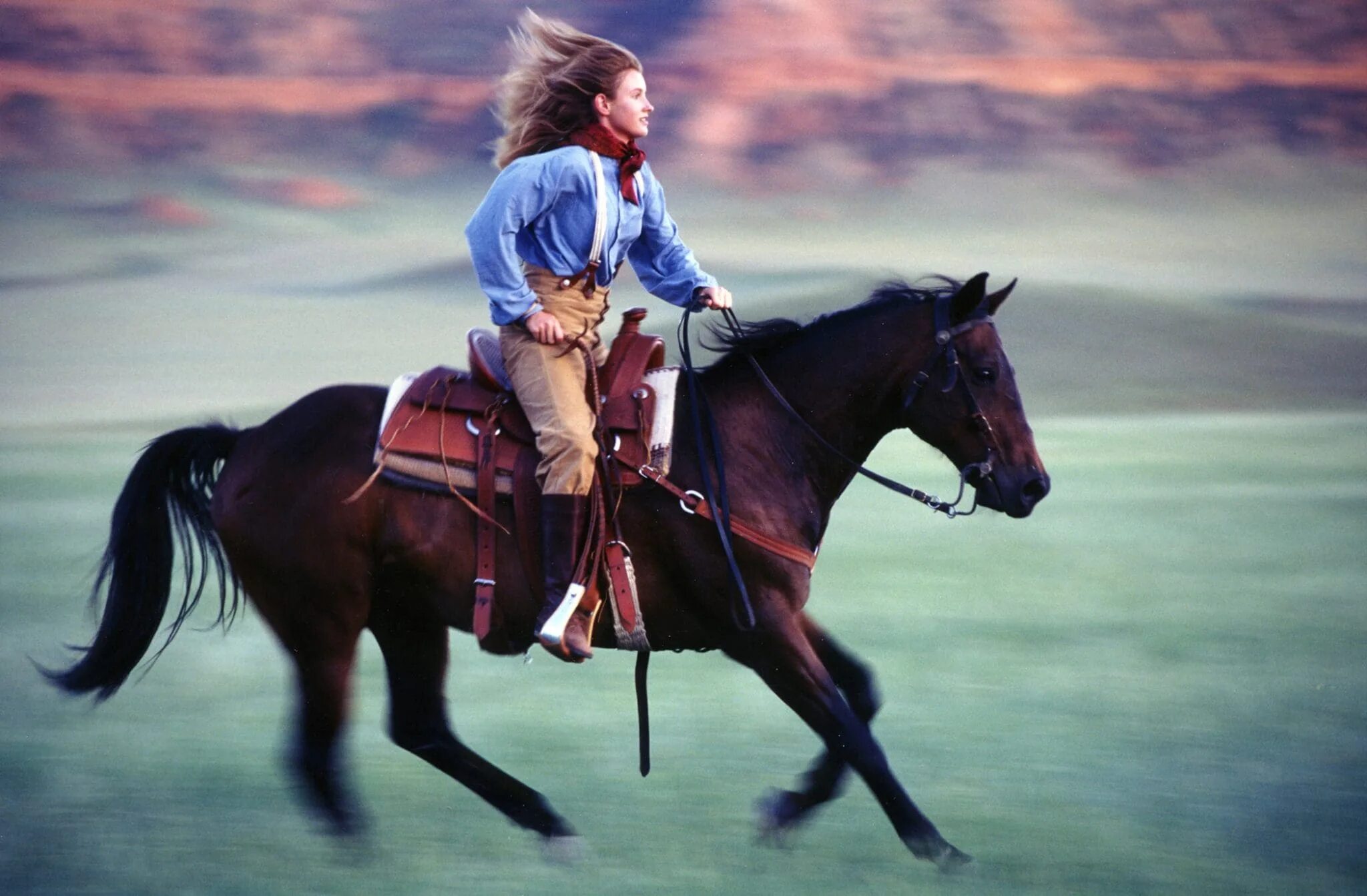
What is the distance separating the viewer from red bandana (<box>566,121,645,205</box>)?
4.26 m

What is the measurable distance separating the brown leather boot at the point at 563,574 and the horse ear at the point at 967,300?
3.78 feet

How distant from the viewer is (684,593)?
4.27 m

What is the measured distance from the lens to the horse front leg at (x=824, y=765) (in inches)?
177

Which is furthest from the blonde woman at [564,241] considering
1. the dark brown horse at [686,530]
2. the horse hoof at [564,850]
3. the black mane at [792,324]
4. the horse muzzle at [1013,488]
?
the horse muzzle at [1013,488]

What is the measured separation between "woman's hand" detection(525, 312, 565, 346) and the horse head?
1.01 meters

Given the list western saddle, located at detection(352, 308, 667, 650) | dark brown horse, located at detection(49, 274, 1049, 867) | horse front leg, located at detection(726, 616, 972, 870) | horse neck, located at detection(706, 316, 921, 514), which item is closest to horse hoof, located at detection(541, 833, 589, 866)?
dark brown horse, located at detection(49, 274, 1049, 867)

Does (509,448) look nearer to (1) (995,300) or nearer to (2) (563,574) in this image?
(2) (563,574)

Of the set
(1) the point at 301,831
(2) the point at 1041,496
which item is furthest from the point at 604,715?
(2) the point at 1041,496

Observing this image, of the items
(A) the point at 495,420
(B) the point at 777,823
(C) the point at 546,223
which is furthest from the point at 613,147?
(B) the point at 777,823

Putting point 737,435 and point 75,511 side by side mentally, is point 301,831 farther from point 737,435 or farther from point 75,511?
point 75,511

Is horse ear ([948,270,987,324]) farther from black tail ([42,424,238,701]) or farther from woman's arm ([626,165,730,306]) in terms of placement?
black tail ([42,424,238,701])

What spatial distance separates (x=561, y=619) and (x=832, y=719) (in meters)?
0.79

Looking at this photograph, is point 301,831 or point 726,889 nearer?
point 726,889

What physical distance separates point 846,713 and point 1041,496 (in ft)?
2.63
